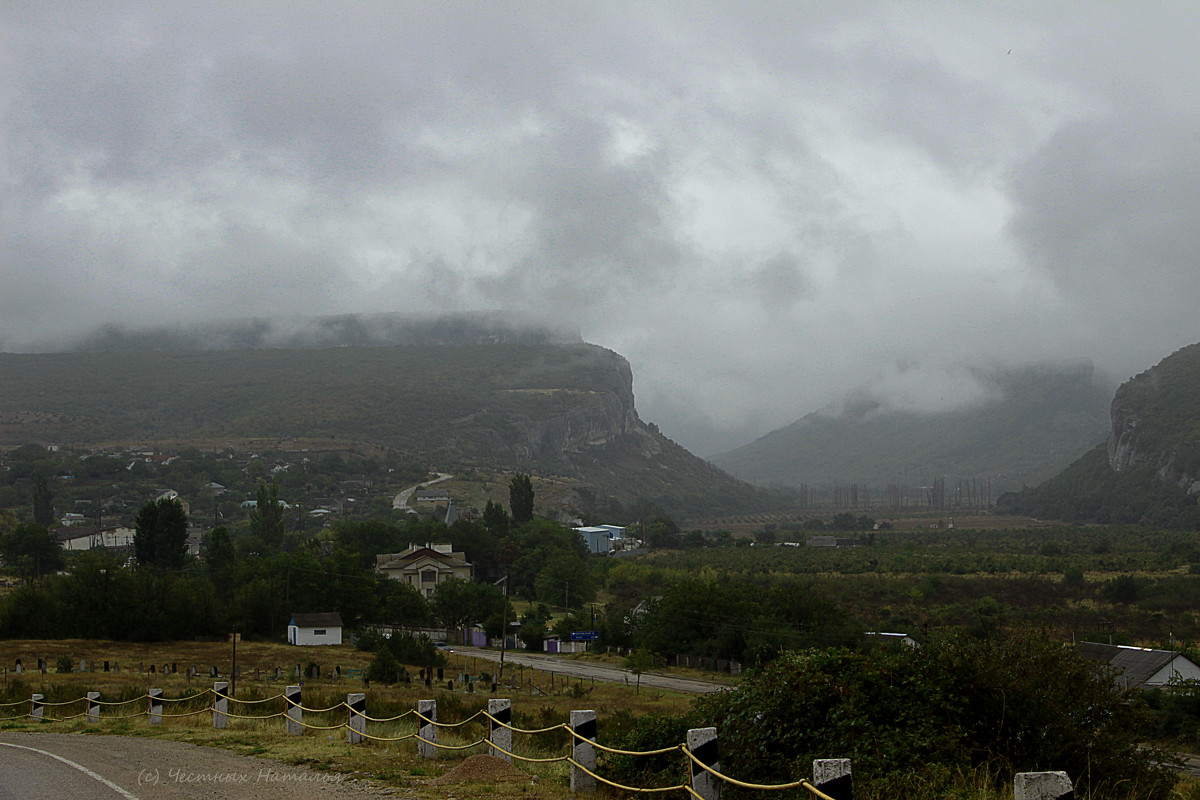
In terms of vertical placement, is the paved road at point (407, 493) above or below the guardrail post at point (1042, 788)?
above

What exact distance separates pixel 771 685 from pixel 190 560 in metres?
79.4

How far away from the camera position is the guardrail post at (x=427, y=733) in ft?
43.8

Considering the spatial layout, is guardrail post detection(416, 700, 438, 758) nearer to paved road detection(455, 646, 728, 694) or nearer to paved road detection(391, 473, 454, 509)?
paved road detection(455, 646, 728, 694)

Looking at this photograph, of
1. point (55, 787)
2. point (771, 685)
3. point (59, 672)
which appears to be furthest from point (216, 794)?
point (59, 672)

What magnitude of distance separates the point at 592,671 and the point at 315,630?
1801cm

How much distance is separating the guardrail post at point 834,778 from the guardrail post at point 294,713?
40.1 feet

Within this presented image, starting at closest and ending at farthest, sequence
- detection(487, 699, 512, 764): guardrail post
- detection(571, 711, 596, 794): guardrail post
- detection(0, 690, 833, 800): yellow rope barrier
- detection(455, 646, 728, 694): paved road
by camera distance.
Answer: detection(0, 690, 833, 800): yellow rope barrier → detection(571, 711, 596, 794): guardrail post → detection(487, 699, 512, 764): guardrail post → detection(455, 646, 728, 694): paved road

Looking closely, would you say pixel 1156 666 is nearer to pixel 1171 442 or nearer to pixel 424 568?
pixel 424 568

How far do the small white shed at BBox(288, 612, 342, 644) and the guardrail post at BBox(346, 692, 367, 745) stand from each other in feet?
156

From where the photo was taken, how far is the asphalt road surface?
10859mm

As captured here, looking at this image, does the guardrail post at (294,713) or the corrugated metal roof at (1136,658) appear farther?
the corrugated metal roof at (1136,658)

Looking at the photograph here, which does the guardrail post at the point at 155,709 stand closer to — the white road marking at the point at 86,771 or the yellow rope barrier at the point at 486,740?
the yellow rope barrier at the point at 486,740

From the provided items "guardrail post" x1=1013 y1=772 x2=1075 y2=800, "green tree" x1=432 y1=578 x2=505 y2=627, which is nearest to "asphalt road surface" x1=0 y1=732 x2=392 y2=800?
"guardrail post" x1=1013 y1=772 x2=1075 y2=800

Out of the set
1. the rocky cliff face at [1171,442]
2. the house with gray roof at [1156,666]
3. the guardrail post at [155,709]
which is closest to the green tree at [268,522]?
the house with gray roof at [1156,666]
